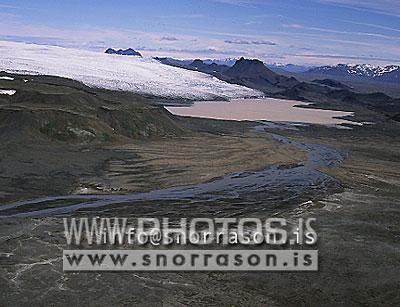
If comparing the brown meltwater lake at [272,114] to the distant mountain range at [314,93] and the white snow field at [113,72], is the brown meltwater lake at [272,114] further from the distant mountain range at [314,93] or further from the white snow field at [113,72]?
the white snow field at [113,72]

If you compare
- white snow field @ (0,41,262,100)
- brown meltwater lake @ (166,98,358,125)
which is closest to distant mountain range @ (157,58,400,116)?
white snow field @ (0,41,262,100)

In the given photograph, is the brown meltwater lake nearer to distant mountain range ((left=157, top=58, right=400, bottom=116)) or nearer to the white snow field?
distant mountain range ((left=157, top=58, right=400, bottom=116))

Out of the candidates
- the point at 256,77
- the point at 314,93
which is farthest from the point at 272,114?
the point at 256,77

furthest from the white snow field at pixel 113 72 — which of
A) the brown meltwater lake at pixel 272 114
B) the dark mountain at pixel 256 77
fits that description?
the dark mountain at pixel 256 77

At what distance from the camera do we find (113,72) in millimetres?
91250

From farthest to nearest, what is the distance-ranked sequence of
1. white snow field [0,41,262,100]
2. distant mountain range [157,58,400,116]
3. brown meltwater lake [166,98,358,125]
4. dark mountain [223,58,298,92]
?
dark mountain [223,58,298,92] → distant mountain range [157,58,400,116] → white snow field [0,41,262,100] → brown meltwater lake [166,98,358,125]

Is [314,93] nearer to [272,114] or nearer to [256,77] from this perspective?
[272,114]

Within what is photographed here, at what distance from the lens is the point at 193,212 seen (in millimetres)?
17781

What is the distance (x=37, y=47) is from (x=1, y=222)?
103128 millimetres

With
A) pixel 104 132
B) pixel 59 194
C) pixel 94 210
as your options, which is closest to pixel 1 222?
pixel 94 210

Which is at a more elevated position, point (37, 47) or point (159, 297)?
point (37, 47)

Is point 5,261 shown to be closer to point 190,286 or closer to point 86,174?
point 190,286

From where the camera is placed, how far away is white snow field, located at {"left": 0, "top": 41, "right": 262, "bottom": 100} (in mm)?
78375

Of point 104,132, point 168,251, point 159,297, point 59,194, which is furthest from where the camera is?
point 104,132
